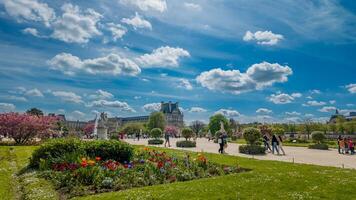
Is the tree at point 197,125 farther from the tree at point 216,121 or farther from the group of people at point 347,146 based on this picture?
the group of people at point 347,146

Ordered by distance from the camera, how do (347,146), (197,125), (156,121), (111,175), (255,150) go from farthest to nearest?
1. (197,125)
2. (156,121)
3. (347,146)
4. (255,150)
5. (111,175)

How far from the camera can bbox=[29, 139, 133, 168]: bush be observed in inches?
683

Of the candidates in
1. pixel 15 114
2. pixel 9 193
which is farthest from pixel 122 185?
pixel 15 114

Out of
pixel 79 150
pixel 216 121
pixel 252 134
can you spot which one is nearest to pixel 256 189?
pixel 79 150

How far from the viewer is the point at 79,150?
17594 millimetres

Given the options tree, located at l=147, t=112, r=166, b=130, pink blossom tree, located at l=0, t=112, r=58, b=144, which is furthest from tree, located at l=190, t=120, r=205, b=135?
pink blossom tree, located at l=0, t=112, r=58, b=144

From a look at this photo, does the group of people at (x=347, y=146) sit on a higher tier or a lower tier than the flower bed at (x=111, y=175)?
higher

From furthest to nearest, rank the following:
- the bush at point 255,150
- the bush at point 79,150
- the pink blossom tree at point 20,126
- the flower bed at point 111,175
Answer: the pink blossom tree at point 20,126 < the bush at point 255,150 < the bush at point 79,150 < the flower bed at point 111,175

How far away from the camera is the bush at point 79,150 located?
17.3 meters

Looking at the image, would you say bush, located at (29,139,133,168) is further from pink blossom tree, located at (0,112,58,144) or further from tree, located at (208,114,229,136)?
tree, located at (208,114,229,136)

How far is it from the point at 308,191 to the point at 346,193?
3.94 ft

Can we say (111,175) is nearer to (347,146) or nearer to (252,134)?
(252,134)

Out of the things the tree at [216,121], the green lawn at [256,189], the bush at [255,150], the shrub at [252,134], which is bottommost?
the green lawn at [256,189]

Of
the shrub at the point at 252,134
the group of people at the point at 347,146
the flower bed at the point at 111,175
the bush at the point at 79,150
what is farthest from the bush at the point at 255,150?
the bush at the point at 79,150
